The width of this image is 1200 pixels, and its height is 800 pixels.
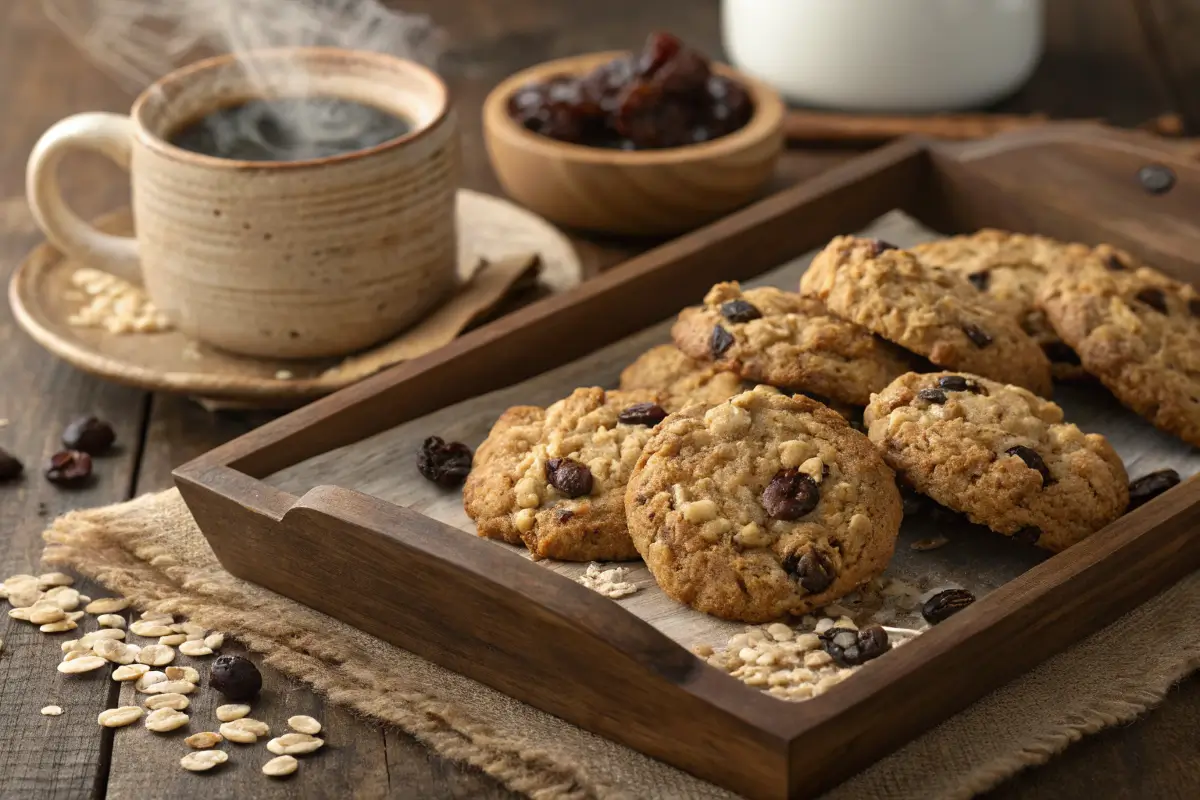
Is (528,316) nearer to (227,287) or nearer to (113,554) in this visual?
(227,287)

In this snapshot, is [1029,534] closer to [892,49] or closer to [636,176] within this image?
[636,176]

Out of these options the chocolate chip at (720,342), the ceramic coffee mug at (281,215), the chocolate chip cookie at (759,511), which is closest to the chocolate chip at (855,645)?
the chocolate chip cookie at (759,511)

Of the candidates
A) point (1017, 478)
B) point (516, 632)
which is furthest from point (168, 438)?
point (1017, 478)

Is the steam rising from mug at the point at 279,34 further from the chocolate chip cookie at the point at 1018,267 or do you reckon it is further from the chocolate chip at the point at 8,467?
the chocolate chip cookie at the point at 1018,267

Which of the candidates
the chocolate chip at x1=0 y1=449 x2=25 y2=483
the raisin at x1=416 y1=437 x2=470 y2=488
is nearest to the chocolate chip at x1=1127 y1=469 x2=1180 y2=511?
the raisin at x1=416 y1=437 x2=470 y2=488

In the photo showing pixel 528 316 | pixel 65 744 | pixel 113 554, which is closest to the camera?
pixel 65 744

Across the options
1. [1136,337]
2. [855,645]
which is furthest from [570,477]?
[1136,337]
